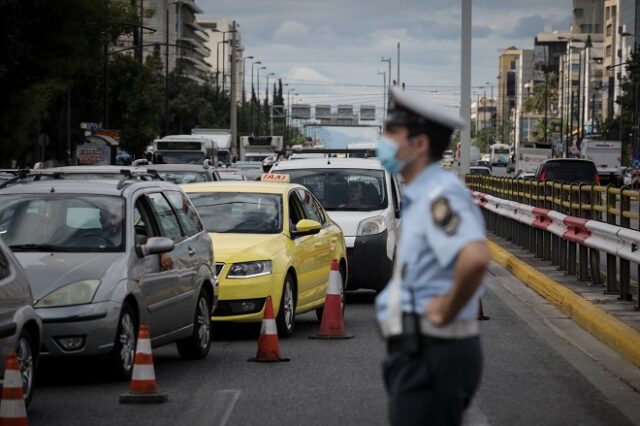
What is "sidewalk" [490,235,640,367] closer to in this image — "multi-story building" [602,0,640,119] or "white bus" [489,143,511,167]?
"multi-story building" [602,0,640,119]

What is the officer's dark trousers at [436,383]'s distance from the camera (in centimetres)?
511

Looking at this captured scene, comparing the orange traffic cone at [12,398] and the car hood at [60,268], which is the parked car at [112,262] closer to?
the car hood at [60,268]

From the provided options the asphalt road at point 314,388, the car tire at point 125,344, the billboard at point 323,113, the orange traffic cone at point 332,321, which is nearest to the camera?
the asphalt road at point 314,388

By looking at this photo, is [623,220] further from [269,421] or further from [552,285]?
[269,421]

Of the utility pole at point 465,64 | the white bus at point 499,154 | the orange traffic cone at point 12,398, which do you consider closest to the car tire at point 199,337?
the orange traffic cone at point 12,398

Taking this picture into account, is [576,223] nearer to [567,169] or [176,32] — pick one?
[567,169]

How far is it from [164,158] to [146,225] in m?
48.7

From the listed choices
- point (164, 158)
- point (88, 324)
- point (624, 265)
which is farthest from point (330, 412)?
point (164, 158)

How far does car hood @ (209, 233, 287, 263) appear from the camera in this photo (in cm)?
1433

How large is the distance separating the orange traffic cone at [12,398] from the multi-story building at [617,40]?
12774 centimetres

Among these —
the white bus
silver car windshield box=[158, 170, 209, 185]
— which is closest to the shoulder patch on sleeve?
silver car windshield box=[158, 170, 209, 185]

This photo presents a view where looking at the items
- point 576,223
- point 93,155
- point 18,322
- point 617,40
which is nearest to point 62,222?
point 18,322

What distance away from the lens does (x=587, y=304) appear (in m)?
16.2

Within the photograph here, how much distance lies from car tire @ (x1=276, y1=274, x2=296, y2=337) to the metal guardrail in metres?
3.36
